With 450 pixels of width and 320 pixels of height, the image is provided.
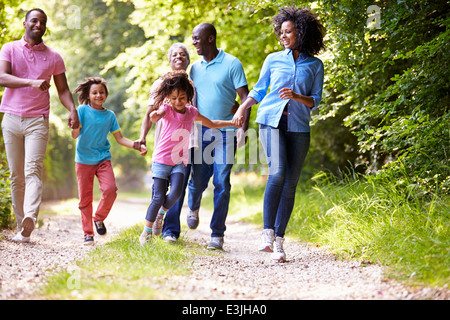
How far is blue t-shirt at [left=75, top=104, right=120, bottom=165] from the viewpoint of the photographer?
5.67m

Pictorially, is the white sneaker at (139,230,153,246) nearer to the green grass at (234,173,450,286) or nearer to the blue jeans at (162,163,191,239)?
the blue jeans at (162,163,191,239)

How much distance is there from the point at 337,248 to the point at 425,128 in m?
1.34

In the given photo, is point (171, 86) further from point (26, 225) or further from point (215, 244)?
point (26, 225)

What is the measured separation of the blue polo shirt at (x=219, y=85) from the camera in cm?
546

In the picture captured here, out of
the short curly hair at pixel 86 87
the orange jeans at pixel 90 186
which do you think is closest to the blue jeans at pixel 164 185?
the orange jeans at pixel 90 186

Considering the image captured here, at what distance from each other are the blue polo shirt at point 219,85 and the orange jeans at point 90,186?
121 cm

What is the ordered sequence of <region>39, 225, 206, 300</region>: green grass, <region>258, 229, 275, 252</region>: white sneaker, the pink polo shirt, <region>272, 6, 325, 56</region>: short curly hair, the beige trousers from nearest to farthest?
1. <region>39, 225, 206, 300</region>: green grass
2. <region>258, 229, 275, 252</region>: white sneaker
3. <region>272, 6, 325, 56</region>: short curly hair
4. the beige trousers
5. the pink polo shirt

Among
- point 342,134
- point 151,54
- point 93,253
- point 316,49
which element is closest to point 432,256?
point 316,49

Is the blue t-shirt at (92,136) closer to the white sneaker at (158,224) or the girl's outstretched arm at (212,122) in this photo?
the white sneaker at (158,224)

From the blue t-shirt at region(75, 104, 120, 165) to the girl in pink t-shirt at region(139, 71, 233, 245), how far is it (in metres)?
0.87

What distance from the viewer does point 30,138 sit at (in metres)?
5.43

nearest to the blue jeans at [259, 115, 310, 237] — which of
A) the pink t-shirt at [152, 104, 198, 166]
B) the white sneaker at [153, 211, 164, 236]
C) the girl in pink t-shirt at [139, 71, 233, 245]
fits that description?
the girl in pink t-shirt at [139, 71, 233, 245]

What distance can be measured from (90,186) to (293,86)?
2.47 m
